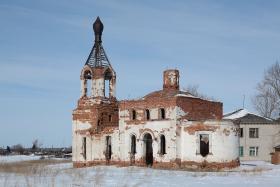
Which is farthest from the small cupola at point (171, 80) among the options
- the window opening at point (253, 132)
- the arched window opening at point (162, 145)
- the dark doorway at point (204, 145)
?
the window opening at point (253, 132)

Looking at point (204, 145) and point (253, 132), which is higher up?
point (253, 132)

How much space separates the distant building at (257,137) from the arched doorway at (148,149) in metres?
15.9

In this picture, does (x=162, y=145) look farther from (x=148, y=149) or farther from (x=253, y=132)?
(x=253, y=132)

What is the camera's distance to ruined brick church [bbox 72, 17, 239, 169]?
29531mm

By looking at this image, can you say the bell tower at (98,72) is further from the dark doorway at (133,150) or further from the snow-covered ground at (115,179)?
the snow-covered ground at (115,179)

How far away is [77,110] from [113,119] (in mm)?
2646

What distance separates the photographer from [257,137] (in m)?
45.8

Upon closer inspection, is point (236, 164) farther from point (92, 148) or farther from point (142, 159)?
point (92, 148)

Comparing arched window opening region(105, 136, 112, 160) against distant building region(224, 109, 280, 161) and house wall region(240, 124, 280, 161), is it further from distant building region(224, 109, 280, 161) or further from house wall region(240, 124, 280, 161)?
house wall region(240, 124, 280, 161)

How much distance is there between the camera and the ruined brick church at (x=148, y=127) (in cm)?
2953

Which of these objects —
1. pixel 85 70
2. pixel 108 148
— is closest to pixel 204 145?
pixel 108 148

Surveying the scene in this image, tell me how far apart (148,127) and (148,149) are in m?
1.98

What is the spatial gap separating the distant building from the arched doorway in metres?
15.9

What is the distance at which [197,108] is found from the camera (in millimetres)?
31625
